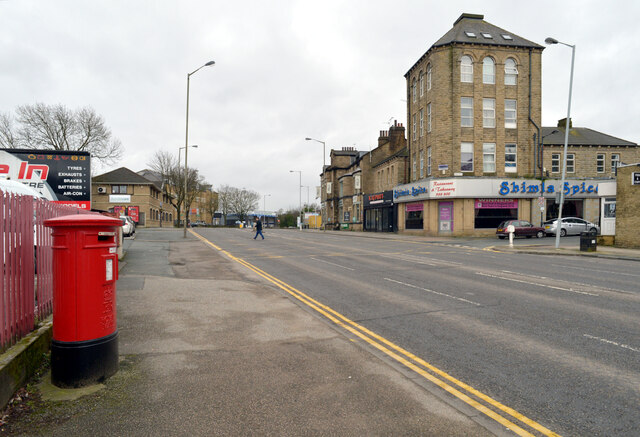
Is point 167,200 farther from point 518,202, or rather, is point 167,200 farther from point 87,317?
point 87,317

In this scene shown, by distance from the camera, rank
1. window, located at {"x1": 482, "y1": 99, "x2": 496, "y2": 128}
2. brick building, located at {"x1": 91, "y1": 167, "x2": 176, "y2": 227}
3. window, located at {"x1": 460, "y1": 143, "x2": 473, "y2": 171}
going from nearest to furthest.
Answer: window, located at {"x1": 460, "y1": 143, "x2": 473, "y2": 171} → window, located at {"x1": 482, "y1": 99, "x2": 496, "y2": 128} → brick building, located at {"x1": 91, "y1": 167, "x2": 176, "y2": 227}

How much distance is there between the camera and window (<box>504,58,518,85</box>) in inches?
1444

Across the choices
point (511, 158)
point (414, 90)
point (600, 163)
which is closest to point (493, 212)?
point (511, 158)

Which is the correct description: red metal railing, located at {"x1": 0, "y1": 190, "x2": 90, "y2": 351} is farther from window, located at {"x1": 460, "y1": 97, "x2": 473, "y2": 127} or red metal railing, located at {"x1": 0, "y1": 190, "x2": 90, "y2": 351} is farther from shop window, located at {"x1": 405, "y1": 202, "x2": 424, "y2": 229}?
window, located at {"x1": 460, "y1": 97, "x2": 473, "y2": 127}

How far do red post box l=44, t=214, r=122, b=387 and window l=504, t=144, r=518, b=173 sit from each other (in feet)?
125

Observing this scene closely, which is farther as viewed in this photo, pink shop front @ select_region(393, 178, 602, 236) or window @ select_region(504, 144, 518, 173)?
window @ select_region(504, 144, 518, 173)

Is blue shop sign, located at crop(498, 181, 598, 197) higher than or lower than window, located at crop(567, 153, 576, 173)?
lower

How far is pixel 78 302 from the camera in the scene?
4082mm

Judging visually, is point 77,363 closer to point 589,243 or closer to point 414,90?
point 589,243

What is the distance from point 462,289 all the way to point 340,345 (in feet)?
17.7

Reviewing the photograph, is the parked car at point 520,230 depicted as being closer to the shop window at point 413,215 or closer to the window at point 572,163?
the shop window at point 413,215

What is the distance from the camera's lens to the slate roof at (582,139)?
39487 millimetres

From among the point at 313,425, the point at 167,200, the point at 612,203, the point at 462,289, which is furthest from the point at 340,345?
the point at 167,200

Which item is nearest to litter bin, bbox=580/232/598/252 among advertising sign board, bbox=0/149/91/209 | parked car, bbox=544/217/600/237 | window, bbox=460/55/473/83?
parked car, bbox=544/217/600/237
